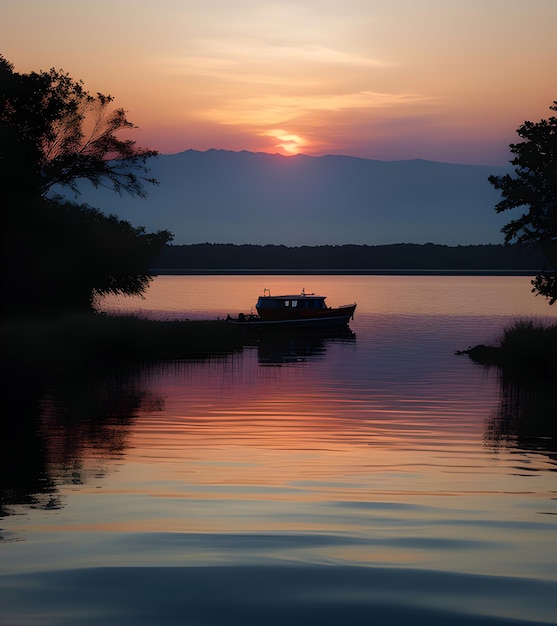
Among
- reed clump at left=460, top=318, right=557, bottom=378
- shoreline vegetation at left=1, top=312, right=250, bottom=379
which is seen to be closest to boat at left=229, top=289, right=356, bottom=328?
shoreline vegetation at left=1, top=312, right=250, bottom=379

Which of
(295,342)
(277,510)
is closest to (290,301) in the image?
(295,342)

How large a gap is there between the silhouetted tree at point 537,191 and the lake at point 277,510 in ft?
54.4

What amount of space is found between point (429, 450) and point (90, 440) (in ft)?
24.2

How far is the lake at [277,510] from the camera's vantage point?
10461mm

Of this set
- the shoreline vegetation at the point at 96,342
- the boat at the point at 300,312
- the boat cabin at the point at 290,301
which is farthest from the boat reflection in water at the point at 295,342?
the shoreline vegetation at the point at 96,342

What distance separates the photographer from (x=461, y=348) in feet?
215

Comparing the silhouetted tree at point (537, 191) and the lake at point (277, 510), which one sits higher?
the silhouetted tree at point (537, 191)

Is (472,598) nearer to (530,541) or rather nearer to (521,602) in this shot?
(521,602)

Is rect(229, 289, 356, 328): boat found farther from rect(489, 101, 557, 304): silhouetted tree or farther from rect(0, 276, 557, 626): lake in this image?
rect(0, 276, 557, 626): lake

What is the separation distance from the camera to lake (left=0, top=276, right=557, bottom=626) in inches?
412

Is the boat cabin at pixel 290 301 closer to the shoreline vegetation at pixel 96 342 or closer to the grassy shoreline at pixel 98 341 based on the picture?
the shoreline vegetation at pixel 96 342

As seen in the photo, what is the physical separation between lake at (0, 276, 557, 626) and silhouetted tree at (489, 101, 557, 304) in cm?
1657

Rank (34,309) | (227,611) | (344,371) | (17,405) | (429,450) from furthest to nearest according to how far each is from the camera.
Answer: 1. (34,309)
2. (344,371)
3. (17,405)
4. (429,450)
5. (227,611)

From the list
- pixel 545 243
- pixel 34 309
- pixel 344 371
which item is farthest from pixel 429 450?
pixel 34 309
